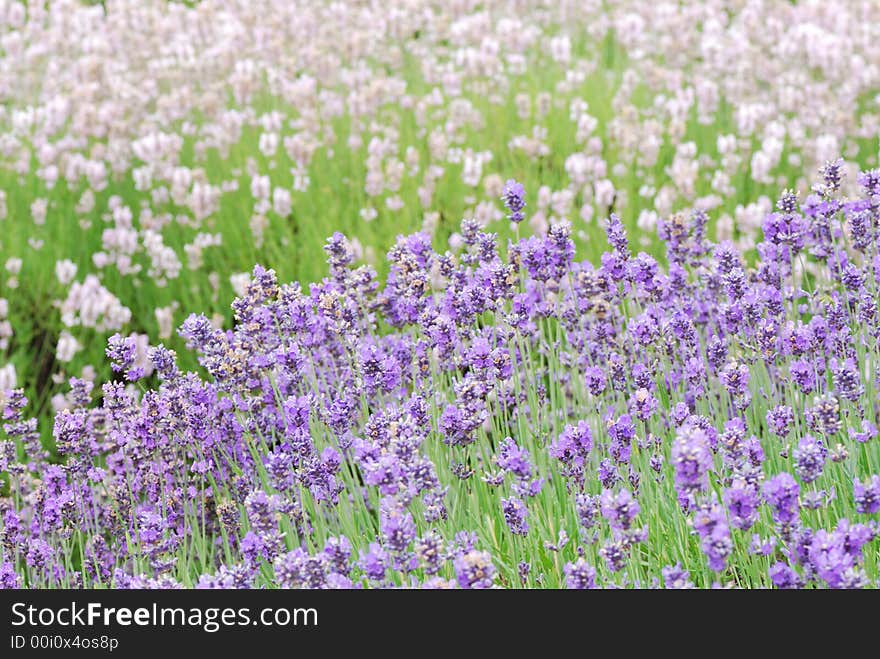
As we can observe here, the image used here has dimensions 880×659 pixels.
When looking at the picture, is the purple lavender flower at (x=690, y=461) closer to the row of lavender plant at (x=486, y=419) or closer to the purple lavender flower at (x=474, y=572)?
the row of lavender plant at (x=486, y=419)

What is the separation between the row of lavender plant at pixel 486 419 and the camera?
259 centimetres

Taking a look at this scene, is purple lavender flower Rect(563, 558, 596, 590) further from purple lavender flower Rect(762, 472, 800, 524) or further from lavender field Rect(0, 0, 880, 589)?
purple lavender flower Rect(762, 472, 800, 524)

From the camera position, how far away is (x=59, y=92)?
7.20 meters

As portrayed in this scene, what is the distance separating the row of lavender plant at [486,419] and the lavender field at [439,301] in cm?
2

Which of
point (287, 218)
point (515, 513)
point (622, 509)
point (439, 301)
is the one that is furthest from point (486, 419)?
point (287, 218)

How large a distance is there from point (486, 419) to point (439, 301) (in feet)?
1.63

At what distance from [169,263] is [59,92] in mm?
2477

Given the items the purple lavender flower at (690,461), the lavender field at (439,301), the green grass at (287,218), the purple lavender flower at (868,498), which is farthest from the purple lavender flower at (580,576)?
the green grass at (287,218)

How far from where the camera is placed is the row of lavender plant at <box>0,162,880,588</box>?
8.48 ft

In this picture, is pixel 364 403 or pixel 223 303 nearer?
pixel 364 403

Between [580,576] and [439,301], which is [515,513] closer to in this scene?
[580,576]

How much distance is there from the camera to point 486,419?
3.20 meters
